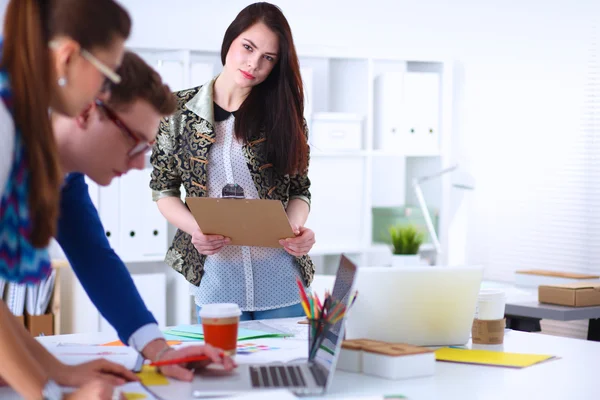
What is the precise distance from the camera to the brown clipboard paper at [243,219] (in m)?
2.02

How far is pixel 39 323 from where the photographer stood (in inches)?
150

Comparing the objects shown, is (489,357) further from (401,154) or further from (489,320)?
(401,154)

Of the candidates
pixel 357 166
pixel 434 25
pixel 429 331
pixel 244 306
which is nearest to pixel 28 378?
pixel 429 331

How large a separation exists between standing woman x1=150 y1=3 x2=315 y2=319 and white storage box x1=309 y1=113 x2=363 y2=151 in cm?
184

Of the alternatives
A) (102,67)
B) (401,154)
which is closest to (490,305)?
(102,67)

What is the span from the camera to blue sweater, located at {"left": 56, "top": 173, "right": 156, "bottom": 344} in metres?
1.60

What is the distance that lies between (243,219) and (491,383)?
853 mm

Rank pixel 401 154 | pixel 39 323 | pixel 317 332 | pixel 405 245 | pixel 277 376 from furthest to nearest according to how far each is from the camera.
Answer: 1. pixel 401 154
2. pixel 405 245
3. pixel 39 323
4. pixel 317 332
5. pixel 277 376

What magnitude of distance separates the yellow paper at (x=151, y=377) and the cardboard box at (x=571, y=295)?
2.05m

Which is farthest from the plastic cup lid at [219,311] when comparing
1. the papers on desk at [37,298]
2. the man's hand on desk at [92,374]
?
the papers on desk at [37,298]

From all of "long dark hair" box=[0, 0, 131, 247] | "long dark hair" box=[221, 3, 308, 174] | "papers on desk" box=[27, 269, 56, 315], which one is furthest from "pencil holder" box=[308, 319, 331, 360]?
"papers on desk" box=[27, 269, 56, 315]

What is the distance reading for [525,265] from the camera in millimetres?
4613

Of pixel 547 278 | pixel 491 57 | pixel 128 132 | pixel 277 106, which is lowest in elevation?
pixel 547 278

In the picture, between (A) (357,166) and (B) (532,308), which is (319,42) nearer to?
(A) (357,166)
